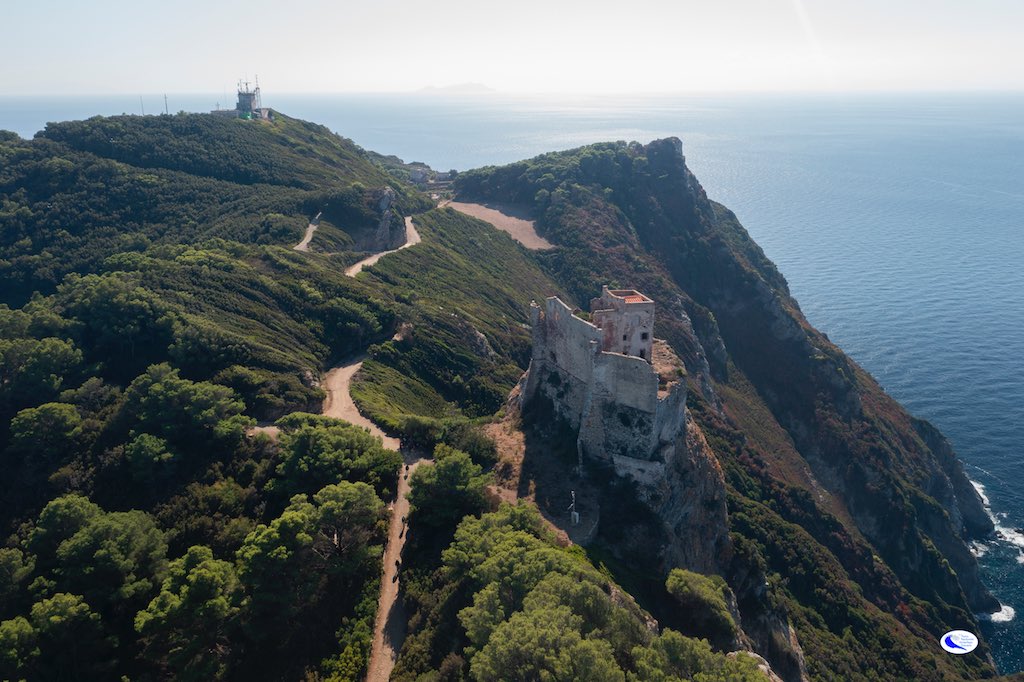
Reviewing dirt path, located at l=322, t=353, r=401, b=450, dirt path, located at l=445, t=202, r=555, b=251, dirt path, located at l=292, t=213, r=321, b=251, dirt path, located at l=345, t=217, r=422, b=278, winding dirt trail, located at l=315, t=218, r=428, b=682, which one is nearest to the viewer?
winding dirt trail, located at l=315, t=218, r=428, b=682

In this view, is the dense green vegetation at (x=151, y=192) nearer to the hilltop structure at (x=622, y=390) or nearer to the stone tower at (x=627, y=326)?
the hilltop structure at (x=622, y=390)

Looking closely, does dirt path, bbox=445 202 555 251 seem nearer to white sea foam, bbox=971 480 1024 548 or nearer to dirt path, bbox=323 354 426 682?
dirt path, bbox=323 354 426 682

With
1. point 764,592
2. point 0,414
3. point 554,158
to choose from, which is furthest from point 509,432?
point 554,158

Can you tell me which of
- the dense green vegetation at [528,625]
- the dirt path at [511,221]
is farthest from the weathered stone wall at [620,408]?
the dirt path at [511,221]

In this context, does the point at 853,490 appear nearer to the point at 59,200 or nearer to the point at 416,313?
the point at 416,313

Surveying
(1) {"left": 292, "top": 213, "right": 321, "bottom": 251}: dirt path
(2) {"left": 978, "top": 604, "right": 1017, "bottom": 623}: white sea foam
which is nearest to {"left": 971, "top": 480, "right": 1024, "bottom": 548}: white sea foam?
(2) {"left": 978, "top": 604, "right": 1017, "bottom": 623}: white sea foam

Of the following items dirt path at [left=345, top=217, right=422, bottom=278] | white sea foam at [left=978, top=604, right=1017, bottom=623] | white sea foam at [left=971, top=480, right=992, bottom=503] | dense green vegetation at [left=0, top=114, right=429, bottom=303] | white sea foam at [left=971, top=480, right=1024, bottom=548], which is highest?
dense green vegetation at [left=0, top=114, right=429, bottom=303]

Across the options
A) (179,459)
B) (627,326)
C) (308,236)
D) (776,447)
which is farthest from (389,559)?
(776,447)
